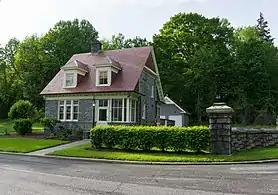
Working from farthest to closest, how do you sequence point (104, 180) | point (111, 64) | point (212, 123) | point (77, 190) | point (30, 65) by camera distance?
1. point (30, 65)
2. point (111, 64)
3. point (212, 123)
4. point (104, 180)
5. point (77, 190)

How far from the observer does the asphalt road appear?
22.5 feet

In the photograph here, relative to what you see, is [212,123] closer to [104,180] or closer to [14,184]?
[104,180]

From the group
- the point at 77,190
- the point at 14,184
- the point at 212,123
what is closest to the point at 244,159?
the point at 212,123

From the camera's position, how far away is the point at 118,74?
2547 cm

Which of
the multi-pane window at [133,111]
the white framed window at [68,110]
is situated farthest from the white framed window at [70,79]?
the multi-pane window at [133,111]

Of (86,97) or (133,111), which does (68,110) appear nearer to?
(86,97)

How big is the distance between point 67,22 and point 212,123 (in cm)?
4170

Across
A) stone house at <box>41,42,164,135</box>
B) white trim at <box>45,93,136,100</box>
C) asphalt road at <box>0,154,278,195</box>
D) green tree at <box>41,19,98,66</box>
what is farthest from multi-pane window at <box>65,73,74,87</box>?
green tree at <box>41,19,98,66</box>

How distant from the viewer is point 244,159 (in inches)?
483

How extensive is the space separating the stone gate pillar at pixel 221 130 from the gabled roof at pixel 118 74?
992 cm

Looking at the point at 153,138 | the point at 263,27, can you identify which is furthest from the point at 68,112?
the point at 263,27

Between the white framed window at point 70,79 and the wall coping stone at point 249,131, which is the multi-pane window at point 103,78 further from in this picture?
the wall coping stone at point 249,131

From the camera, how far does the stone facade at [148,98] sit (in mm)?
25859

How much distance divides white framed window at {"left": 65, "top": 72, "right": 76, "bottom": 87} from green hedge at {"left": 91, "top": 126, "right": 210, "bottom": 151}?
1041 centimetres
